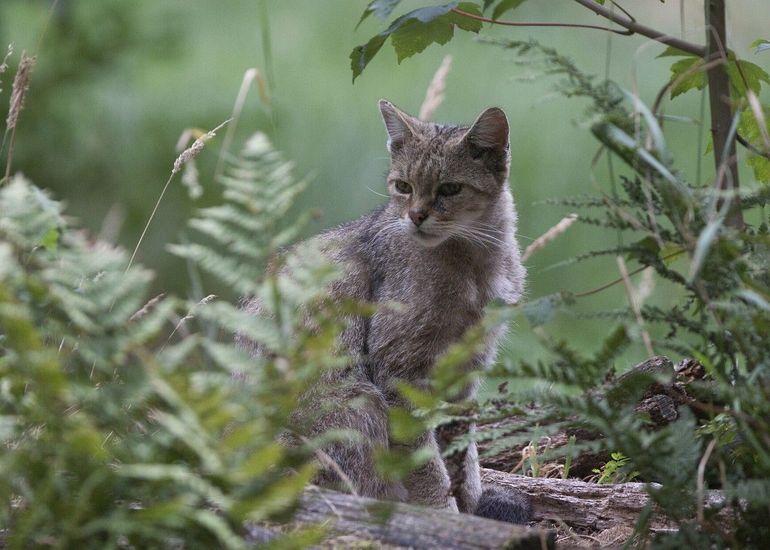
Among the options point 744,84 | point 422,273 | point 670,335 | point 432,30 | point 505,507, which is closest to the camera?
point 670,335

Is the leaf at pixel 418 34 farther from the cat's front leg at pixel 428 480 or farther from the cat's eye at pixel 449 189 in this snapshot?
the cat's front leg at pixel 428 480

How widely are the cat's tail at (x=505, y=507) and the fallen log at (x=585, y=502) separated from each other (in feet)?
0.20

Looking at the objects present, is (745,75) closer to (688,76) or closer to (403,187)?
(688,76)

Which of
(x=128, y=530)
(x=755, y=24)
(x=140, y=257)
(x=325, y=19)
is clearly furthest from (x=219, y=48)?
(x=128, y=530)

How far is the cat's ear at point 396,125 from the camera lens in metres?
3.63

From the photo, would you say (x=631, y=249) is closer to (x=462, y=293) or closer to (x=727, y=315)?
(x=727, y=315)

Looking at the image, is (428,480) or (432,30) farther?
(428,480)

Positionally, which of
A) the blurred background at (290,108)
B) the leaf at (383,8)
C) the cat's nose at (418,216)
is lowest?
the cat's nose at (418,216)

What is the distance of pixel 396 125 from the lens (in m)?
3.69

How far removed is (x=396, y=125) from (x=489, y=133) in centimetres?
40

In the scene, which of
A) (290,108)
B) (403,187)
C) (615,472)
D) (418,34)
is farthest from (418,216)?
(290,108)

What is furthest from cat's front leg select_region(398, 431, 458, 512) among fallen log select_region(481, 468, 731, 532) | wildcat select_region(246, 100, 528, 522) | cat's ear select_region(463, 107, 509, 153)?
Result: cat's ear select_region(463, 107, 509, 153)

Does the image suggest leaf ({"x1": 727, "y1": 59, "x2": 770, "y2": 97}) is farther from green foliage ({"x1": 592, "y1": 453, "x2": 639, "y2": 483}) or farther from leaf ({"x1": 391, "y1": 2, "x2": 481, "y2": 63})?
green foliage ({"x1": 592, "y1": 453, "x2": 639, "y2": 483})

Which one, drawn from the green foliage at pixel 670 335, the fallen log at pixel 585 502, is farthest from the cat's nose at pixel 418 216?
the green foliage at pixel 670 335
